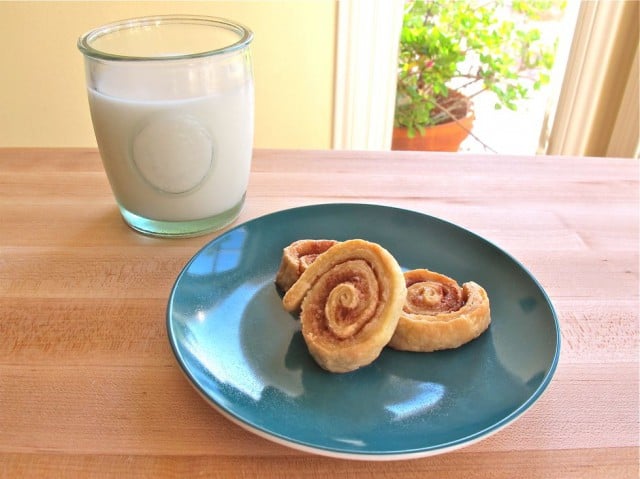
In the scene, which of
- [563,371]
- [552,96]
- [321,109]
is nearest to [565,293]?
[563,371]

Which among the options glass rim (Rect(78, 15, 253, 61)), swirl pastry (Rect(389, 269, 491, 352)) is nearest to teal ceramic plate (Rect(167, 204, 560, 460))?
swirl pastry (Rect(389, 269, 491, 352))

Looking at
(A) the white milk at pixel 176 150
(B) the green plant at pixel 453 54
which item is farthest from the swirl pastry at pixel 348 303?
(B) the green plant at pixel 453 54

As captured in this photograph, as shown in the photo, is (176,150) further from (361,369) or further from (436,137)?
(436,137)

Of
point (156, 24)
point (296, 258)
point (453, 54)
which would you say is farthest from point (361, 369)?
point (453, 54)

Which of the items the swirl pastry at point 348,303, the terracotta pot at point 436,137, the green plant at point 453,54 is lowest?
the terracotta pot at point 436,137

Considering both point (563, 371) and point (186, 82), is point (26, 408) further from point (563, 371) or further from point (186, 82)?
point (563, 371)

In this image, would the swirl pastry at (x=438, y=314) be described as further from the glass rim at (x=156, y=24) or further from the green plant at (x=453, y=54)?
the green plant at (x=453, y=54)

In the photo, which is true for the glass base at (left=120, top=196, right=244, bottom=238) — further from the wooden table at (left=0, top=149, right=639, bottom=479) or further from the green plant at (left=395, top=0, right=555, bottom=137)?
the green plant at (left=395, top=0, right=555, bottom=137)
